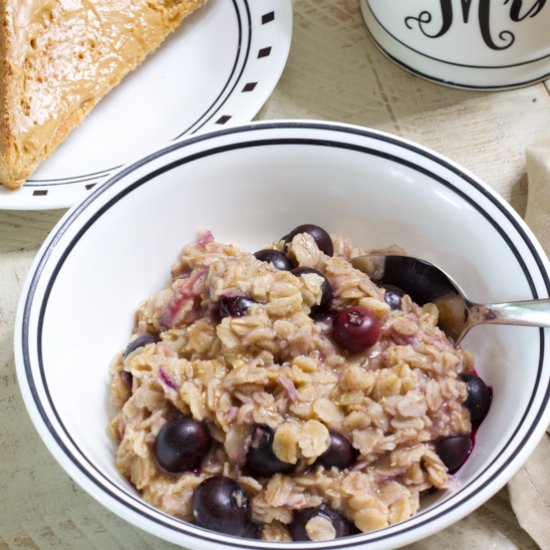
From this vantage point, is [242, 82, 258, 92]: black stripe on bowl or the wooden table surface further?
[242, 82, 258, 92]: black stripe on bowl

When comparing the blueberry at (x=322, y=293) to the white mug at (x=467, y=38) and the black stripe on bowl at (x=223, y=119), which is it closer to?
the black stripe on bowl at (x=223, y=119)

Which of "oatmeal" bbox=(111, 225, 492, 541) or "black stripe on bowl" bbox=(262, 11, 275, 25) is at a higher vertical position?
"black stripe on bowl" bbox=(262, 11, 275, 25)

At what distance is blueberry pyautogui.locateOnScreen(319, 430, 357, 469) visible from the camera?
3.92 ft

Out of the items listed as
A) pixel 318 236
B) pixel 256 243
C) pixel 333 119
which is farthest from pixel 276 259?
pixel 333 119

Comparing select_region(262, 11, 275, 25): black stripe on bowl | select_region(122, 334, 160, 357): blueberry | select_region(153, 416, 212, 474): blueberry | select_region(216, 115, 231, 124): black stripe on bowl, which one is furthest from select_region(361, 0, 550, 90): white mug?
select_region(153, 416, 212, 474): blueberry

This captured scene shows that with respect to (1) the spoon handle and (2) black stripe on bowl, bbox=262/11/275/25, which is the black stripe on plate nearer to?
(2) black stripe on bowl, bbox=262/11/275/25

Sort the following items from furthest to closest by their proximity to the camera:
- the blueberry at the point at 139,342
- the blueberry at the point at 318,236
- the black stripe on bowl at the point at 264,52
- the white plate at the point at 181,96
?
the black stripe on bowl at the point at 264,52 < the white plate at the point at 181,96 < the blueberry at the point at 318,236 < the blueberry at the point at 139,342

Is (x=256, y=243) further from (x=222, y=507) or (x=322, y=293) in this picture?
(x=222, y=507)

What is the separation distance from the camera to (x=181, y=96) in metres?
2.07

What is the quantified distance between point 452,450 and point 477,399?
11cm

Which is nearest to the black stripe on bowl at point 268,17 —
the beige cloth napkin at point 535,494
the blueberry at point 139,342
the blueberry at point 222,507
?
the beige cloth napkin at point 535,494

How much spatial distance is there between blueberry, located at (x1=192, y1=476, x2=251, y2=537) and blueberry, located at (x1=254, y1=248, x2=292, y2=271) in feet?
1.35

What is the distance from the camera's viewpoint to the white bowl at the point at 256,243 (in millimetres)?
1209

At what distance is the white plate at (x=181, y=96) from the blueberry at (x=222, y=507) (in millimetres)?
835
